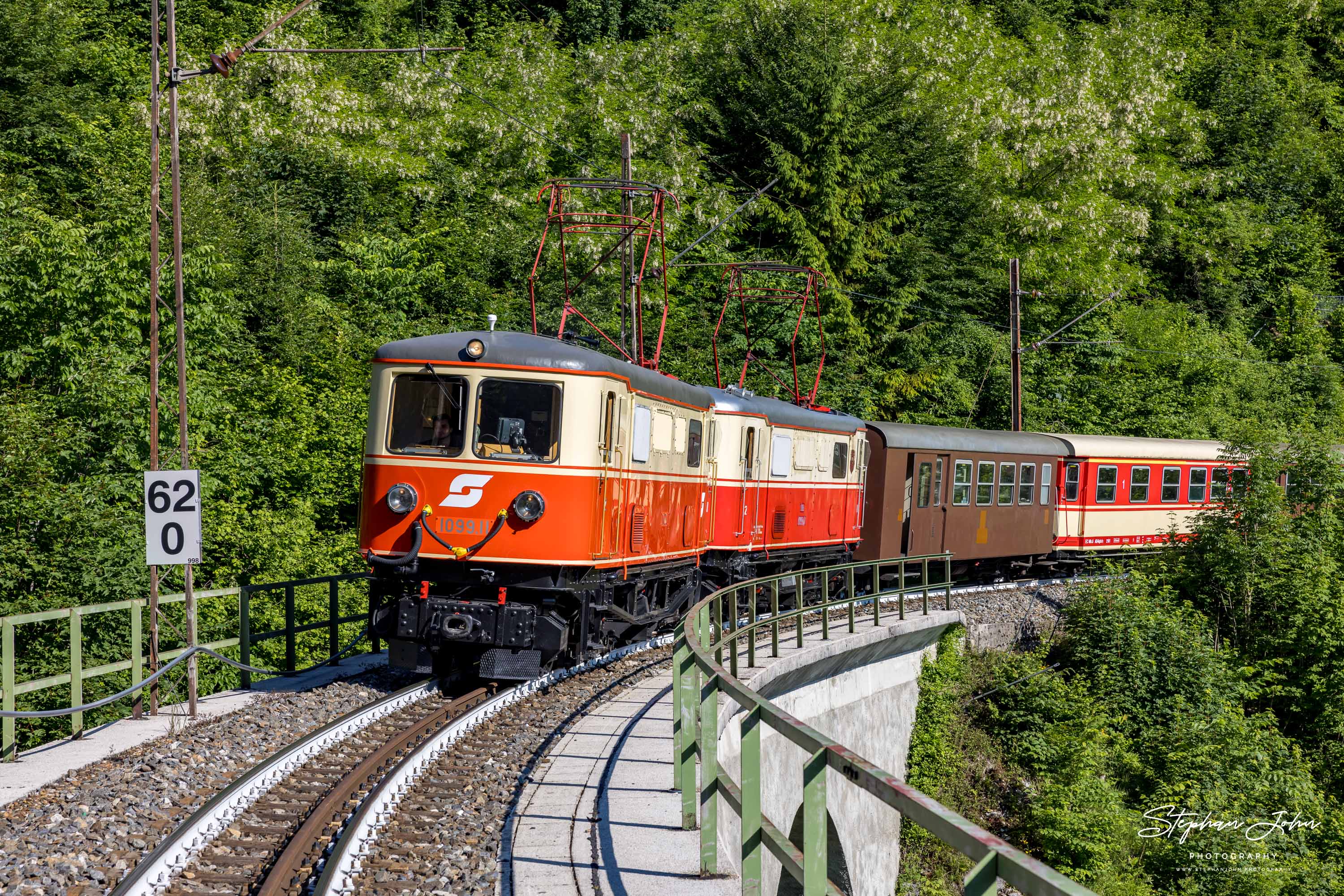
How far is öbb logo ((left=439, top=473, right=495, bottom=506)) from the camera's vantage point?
11.9m

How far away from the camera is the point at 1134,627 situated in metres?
22.6

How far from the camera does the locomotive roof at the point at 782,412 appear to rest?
682 inches

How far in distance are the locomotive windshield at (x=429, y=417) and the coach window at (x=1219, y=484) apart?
71.4 ft

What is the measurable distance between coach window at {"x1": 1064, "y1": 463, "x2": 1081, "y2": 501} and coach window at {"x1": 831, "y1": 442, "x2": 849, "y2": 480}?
7.68 metres

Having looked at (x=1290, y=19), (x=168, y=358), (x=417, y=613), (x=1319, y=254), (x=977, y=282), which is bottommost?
(x=417, y=613)

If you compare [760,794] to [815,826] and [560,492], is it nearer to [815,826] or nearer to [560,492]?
[815,826]

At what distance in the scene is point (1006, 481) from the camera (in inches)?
976

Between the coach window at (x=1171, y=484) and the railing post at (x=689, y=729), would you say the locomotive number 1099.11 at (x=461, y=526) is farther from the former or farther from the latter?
the coach window at (x=1171, y=484)

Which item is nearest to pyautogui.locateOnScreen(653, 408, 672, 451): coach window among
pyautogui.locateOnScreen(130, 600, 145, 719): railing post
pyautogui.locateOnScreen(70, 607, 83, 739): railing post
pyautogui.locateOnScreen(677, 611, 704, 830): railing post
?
pyautogui.locateOnScreen(130, 600, 145, 719): railing post

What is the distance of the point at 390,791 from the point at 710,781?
312cm

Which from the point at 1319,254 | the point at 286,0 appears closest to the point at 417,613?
the point at 286,0

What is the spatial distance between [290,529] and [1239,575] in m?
19.6

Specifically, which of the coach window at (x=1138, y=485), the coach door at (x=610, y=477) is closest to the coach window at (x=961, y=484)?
the coach window at (x=1138, y=485)

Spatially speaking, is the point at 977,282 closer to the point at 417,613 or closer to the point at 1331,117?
the point at 417,613
